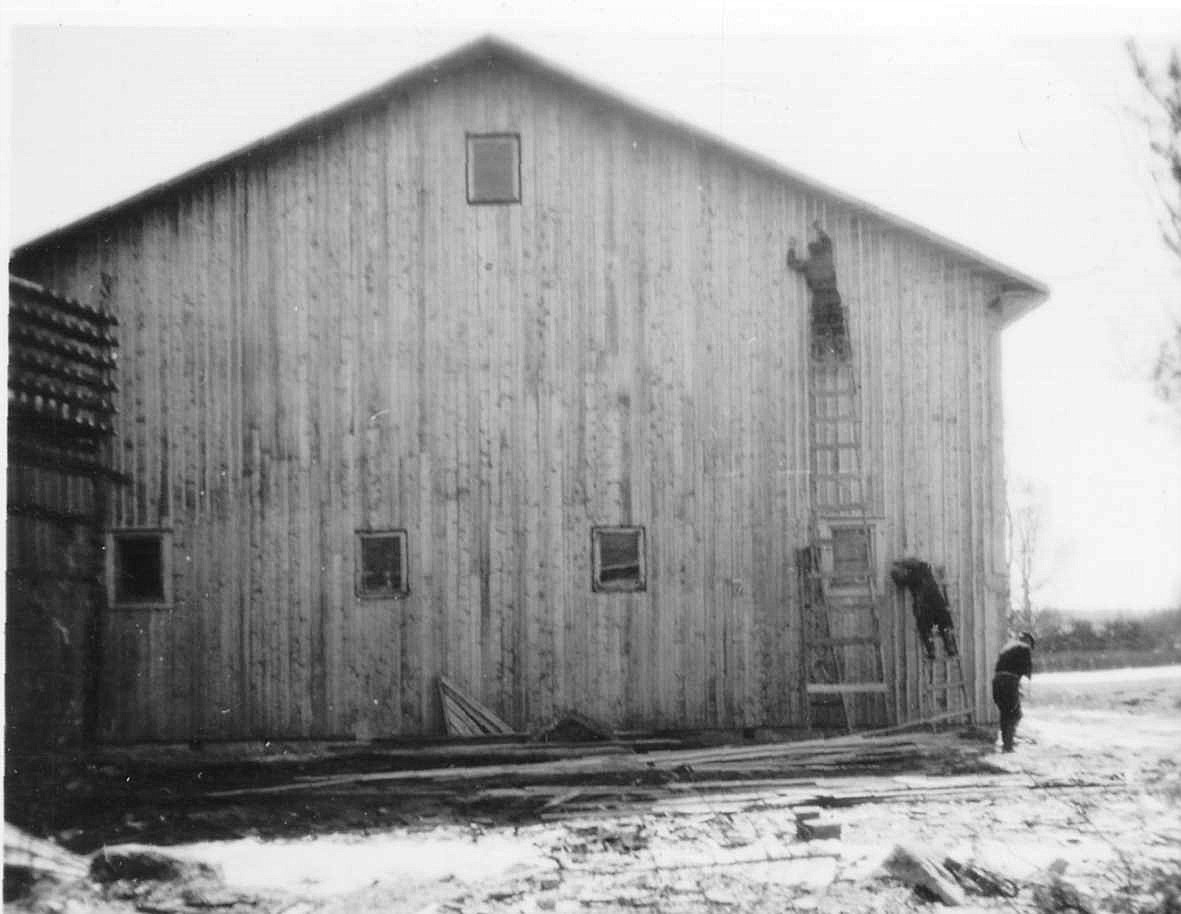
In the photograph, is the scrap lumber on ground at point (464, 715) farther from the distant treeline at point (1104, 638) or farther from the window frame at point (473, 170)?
the distant treeline at point (1104, 638)

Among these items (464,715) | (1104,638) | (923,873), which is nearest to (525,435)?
(464,715)

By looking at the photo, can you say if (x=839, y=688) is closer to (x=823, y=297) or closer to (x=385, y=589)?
(x=823, y=297)

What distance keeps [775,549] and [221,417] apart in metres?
6.88

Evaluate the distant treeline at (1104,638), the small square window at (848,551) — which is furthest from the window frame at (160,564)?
the distant treeline at (1104,638)

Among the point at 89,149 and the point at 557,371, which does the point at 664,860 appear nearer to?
the point at 557,371

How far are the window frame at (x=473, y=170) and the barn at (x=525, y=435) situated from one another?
44 millimetres

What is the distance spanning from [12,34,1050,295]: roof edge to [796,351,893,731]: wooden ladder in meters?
1.83

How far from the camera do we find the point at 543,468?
13547 millimetres

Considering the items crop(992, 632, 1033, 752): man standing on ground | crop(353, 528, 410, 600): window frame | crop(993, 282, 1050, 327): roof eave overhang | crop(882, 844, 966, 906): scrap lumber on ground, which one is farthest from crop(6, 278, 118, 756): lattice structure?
crop(993, 282, 1050, 327): roof eave overhang

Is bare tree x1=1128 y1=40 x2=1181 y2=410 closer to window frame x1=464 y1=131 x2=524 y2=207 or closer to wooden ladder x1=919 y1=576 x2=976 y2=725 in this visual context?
wooden ladder x1=919 y1=576 x2=976 y2=725

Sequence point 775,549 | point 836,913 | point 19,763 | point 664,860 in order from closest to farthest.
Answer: point 836,913 < point 664,860 < point 19,763 < point 775,549

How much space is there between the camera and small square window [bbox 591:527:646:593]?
44.4ft

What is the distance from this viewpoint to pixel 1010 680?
1290 cm

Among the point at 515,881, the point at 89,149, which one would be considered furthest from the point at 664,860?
the point at 89,149
